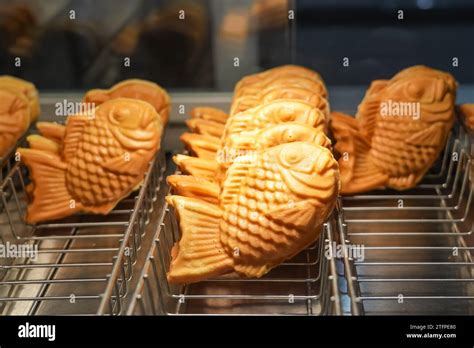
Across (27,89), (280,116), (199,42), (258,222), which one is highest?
(199,42)

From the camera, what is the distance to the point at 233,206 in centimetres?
152

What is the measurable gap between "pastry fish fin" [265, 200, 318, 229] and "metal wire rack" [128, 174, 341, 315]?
0.28 feet

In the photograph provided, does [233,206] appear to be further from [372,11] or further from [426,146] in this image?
[372,11]

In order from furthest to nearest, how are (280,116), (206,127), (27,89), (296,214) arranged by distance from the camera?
1. (27,89)
2. (206,127)
3. (280,116)
4. (296,214)

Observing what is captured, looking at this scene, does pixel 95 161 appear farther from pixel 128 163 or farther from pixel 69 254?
pixel 69 254

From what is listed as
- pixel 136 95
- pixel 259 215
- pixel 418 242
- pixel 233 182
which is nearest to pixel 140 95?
pixel 136 95

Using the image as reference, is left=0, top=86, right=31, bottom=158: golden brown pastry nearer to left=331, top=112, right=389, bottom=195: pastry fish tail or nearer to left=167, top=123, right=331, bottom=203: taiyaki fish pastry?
left=167, top=123, right=331, bottom=203: taiyaki fish pastry

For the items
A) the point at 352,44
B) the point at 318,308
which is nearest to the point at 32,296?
the point at 318,308

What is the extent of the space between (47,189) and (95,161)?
131 millimetres

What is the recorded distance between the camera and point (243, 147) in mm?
1644

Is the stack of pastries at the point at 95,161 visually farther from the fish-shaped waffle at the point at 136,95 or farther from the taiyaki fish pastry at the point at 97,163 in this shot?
the fish-shaped waffle at the point at 136,95

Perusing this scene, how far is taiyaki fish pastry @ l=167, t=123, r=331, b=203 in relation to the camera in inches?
62.7

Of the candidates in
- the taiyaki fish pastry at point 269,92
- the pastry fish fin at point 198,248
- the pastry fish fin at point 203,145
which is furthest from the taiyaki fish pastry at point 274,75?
the pastry fish fin at point 198,248

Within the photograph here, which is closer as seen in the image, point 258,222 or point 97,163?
point 258,222
